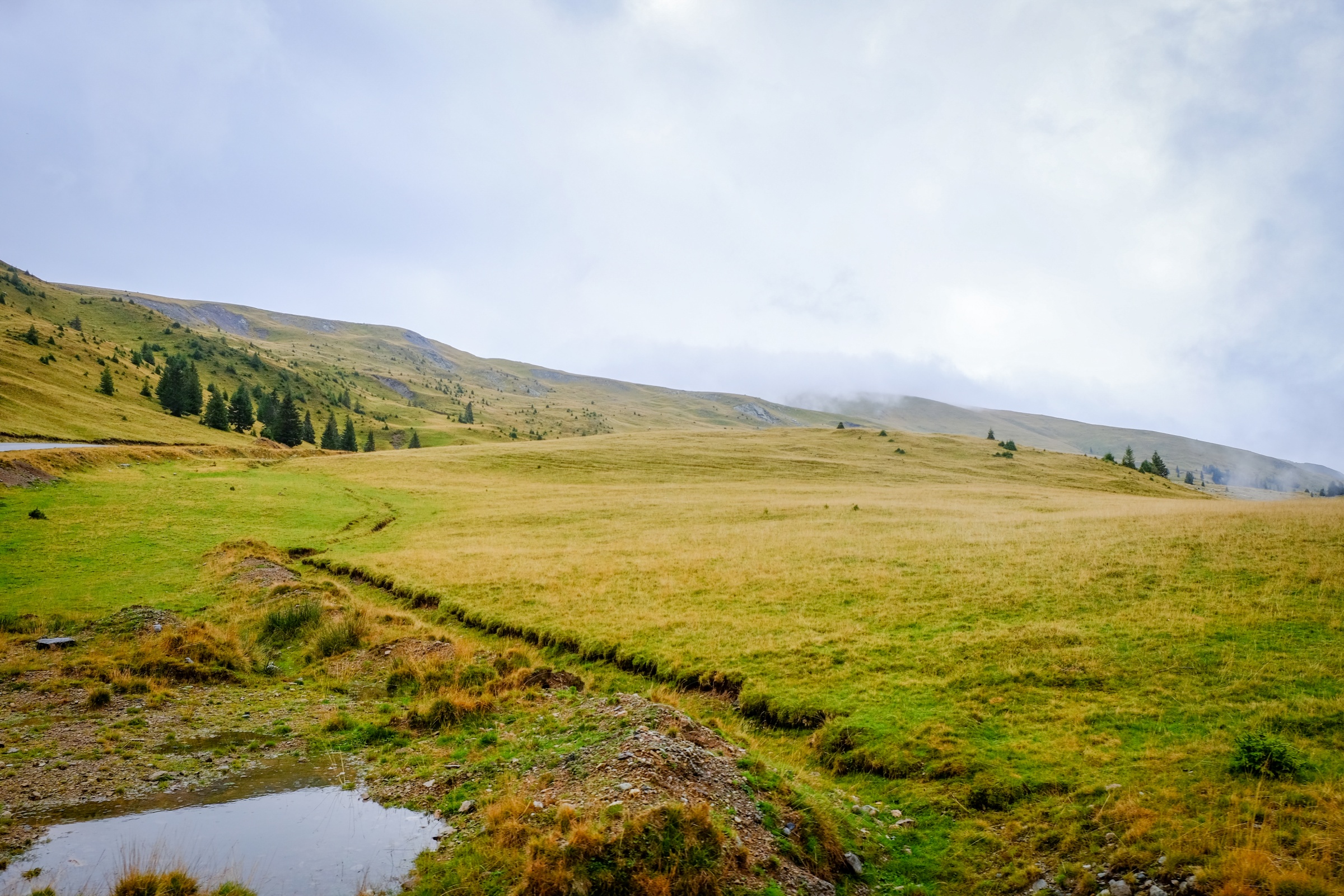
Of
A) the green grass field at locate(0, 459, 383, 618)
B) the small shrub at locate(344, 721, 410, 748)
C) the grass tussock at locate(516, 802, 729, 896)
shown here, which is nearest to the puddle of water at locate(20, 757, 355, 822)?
the small shrub at locate(344, 721, 410, 748)

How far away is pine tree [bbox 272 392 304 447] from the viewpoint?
115 metres

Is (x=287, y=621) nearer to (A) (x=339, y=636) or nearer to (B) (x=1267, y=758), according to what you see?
(A) (x=339, y=636)

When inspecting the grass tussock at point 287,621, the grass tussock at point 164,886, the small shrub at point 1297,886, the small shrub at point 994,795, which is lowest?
the grass tussock at point 287,621

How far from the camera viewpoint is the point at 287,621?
20.9 m

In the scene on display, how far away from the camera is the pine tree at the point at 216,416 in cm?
10744

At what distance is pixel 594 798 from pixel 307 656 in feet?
45.3

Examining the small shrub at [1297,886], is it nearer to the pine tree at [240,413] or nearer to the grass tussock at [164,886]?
the grass tussock at [164,886]

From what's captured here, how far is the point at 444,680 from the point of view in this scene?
Result: 16719 mm

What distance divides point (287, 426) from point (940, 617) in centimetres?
12668

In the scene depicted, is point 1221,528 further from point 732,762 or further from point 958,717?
point 732,762

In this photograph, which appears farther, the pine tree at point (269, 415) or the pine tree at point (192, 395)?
the pine tree at point (269, 415)

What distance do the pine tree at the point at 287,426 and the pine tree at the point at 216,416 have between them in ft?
26.2

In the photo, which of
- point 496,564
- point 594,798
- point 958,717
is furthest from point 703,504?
point 594,798

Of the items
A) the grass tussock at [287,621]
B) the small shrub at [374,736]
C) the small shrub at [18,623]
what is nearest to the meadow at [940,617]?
the small shrub at [18,623]
